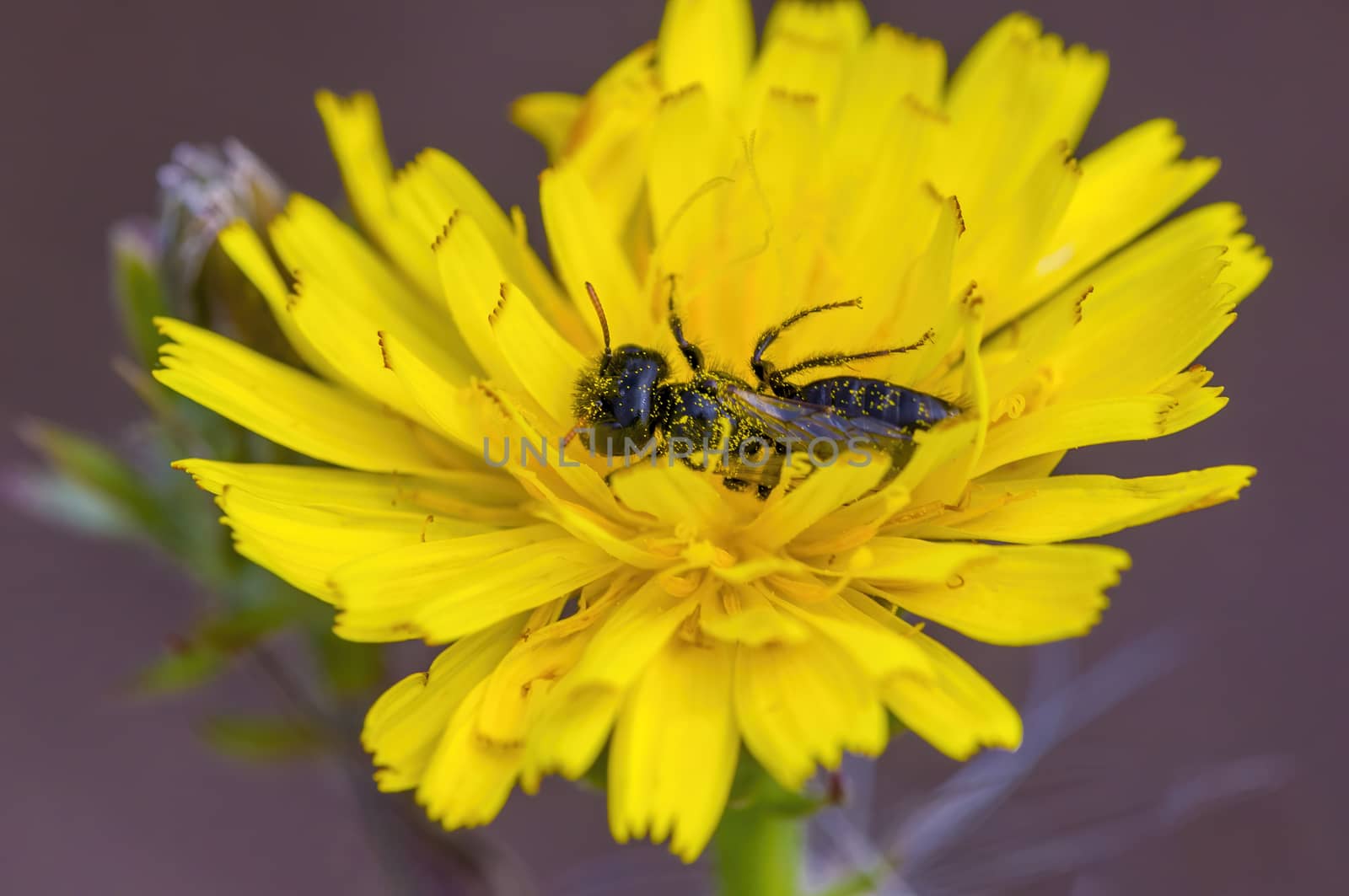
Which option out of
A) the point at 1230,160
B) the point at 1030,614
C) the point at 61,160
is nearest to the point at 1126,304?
the point at 1030,614

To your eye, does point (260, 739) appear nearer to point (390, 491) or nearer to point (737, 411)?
point (390, 491)

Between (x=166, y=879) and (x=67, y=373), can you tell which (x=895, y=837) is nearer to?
(x=166, y=879)

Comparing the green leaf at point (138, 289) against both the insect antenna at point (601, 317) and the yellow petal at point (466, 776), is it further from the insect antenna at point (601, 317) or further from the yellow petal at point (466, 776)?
the yellow petal at point (466, 776)

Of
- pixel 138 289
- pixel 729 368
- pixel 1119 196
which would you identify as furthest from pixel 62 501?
pixel 1119 196

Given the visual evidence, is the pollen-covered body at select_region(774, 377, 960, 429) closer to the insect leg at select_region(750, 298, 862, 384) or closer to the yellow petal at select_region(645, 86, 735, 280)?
the insect leg at select_region(750, 298, 862, 384)

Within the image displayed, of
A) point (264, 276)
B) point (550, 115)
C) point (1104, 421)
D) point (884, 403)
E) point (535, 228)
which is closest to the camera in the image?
point (1104, 421)
